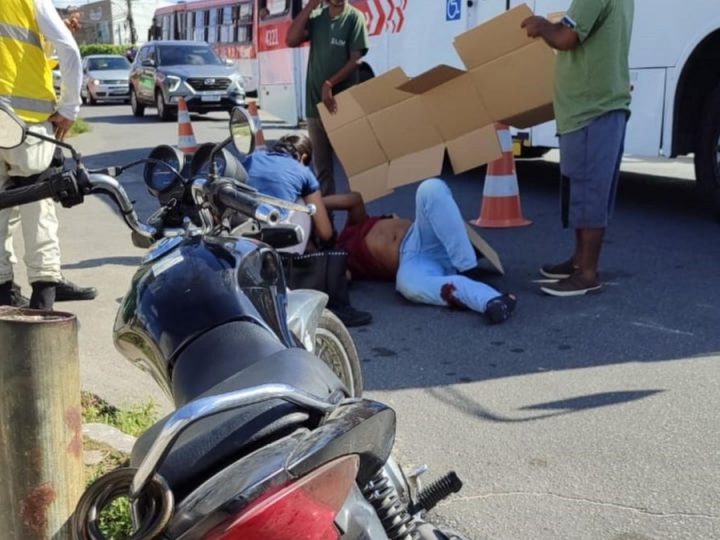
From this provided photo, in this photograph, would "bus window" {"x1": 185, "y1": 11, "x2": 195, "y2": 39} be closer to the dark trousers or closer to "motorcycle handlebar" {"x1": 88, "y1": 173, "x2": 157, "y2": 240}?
the dark trousers

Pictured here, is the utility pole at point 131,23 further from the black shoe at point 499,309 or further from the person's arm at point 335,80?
the black shoe at point 499,309

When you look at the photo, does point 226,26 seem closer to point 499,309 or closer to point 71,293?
point 71,293

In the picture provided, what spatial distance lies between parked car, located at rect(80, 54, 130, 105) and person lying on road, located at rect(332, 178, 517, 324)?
78.2ft

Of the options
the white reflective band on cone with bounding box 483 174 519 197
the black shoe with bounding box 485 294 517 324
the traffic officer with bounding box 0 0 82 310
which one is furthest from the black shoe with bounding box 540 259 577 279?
the traffic officer with bounding box 0 0 82 310

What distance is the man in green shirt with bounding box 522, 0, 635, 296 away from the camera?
4801mm

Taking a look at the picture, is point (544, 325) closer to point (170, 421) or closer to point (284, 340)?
point (284, 340)

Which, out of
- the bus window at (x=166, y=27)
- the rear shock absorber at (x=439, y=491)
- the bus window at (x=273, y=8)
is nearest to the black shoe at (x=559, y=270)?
the rear shock absorber at (x=439, y=491)

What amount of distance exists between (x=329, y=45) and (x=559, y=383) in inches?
141

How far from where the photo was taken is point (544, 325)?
471 cm

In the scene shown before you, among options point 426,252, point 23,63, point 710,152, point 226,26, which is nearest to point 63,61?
point 23,63

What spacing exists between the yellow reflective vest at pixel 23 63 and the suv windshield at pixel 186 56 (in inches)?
664

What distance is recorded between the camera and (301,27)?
21.3 ft

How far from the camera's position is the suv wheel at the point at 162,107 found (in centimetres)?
2025

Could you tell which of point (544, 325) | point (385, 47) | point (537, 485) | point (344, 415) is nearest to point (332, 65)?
point (544, 325)
